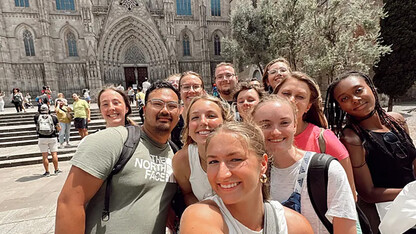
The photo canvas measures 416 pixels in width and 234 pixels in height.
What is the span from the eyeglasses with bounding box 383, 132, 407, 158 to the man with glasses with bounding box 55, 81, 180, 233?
1.85m

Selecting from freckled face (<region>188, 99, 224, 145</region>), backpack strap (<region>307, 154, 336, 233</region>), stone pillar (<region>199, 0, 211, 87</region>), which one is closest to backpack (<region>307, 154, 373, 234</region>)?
backpack strap (<region>307, 154, 336, 233</region>)

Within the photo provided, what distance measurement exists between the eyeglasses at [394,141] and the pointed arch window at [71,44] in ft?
91.4

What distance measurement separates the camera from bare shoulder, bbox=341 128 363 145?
1738 mm

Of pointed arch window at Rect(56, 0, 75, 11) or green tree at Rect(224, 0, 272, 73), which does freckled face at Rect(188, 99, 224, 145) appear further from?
pointed arch window at Rect(56, 0, 75, 11)

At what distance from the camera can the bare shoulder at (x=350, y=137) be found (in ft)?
5.70

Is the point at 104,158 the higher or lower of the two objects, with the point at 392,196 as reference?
higher

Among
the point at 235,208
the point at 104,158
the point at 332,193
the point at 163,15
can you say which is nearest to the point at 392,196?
the point at 332,193

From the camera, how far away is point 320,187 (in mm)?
1202

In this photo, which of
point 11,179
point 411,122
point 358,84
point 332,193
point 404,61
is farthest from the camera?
point 404,61

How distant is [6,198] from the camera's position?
15.1 feet

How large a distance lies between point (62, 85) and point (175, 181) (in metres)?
26.6

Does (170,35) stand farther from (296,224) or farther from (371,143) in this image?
(296,224)

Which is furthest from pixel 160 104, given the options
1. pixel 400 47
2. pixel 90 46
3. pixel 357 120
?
pixel 90 46

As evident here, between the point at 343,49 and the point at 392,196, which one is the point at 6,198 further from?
the point at 343,49
